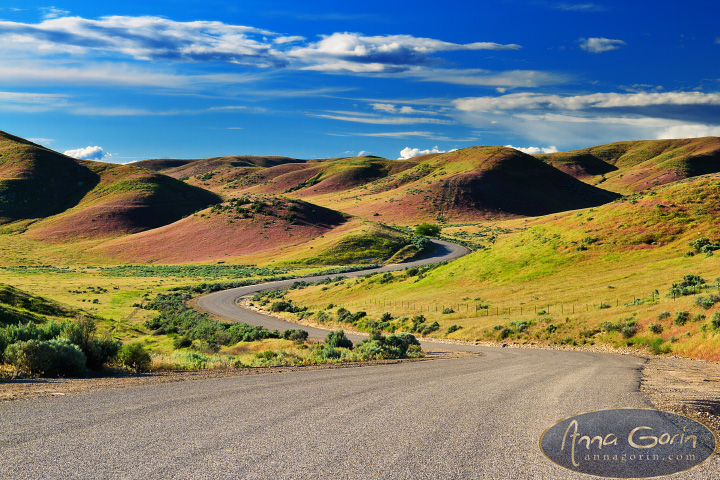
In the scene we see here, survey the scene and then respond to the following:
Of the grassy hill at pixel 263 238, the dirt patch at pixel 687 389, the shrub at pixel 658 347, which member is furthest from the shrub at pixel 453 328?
the grassy hill at pixel 263 238

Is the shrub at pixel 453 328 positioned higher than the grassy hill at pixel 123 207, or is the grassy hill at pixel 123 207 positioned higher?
the grassy hill at pixel 123 207

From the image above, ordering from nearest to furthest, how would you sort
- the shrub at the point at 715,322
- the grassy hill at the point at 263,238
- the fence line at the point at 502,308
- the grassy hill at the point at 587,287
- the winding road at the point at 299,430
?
the winding road at the point at 299,430
the shrub at the point at 715,322
the grassy hill at the point at 587,287
the fence line at the point at 502,308
the grassy hill at the point at 263,238

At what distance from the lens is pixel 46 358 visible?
13.5 meters

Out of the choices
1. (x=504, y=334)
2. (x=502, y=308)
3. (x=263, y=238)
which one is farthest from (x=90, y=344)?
(x=263, y=238)

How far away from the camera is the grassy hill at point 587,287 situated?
30219 mm

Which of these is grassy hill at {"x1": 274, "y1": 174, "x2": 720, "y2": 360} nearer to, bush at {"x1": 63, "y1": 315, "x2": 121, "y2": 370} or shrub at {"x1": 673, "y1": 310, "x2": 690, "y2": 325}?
shrub at {"x1": 673, "y1": 310, "x2": 690, "y2": 325}

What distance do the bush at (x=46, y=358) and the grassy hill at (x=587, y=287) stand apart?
2665cm

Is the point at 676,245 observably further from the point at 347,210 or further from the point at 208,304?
the point at 347,210

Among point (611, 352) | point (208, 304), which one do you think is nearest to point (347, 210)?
point (208, 304)

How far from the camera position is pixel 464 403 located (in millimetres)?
11289

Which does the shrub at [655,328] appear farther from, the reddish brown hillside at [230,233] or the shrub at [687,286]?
the reddish brown hillside at [230,233]

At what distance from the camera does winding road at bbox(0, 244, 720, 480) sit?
6898 mm

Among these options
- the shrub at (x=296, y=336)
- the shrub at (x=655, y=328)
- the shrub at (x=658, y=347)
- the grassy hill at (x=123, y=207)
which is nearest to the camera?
the shrub at (x=658, y=347)

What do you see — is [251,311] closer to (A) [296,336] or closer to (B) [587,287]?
(A) [296,336]
